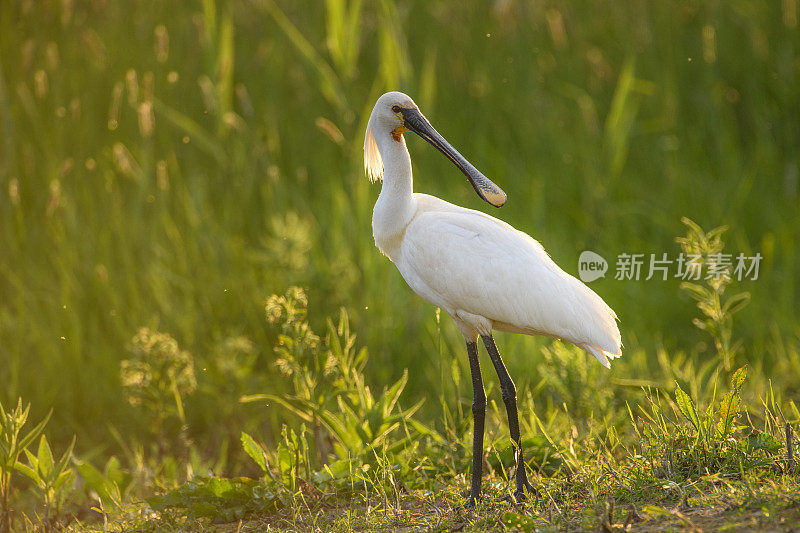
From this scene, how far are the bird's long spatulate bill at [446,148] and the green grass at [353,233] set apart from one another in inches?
25.5

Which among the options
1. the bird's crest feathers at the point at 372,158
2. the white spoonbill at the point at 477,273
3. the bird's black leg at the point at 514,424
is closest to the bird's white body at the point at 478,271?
the white spoonbill at the point at 477,273

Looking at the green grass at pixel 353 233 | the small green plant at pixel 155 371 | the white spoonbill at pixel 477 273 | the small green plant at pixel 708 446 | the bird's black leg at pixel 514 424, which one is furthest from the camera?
the small green plant at pixel 155 371

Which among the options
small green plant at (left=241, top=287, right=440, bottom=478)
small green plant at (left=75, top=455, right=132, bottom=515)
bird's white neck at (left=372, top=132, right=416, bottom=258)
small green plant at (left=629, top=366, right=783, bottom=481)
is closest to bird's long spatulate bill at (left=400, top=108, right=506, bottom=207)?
bird's white neck at (left=372, top=132, right=416, bottom=258)

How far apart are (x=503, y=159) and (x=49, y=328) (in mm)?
3575

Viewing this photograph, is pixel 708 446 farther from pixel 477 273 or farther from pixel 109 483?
pixel 109 483

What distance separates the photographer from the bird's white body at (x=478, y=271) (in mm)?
3609

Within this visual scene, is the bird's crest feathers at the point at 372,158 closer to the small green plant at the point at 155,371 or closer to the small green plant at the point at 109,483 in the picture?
the small green plant at the point at 155,371

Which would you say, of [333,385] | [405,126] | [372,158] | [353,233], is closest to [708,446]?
[333,385]

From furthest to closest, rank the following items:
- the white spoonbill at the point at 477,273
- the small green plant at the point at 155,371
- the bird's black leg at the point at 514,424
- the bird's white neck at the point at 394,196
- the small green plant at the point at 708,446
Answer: the small green plant at the point at 155,371 < the bird's white neck at the point at 394,196 < the white spoonbill at the point at 477,273 < the bird's black leg at the point at 514,424 < the small green plant at the point at 708,446

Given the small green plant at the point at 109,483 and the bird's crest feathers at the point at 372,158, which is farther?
the bird's crest feathers at the point at 372,158

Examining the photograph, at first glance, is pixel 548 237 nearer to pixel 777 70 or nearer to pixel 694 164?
pixel 694 164

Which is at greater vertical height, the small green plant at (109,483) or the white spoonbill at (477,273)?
the white spoonbill at (477,273)

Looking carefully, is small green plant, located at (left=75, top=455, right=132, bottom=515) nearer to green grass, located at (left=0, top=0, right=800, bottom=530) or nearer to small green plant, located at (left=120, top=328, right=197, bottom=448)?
green grass, located at (left=0, top=0, right=800, bottom=530)

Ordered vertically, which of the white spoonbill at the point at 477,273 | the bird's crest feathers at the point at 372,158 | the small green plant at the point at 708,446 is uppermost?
the bird's crest feathers at the point at 372,158
